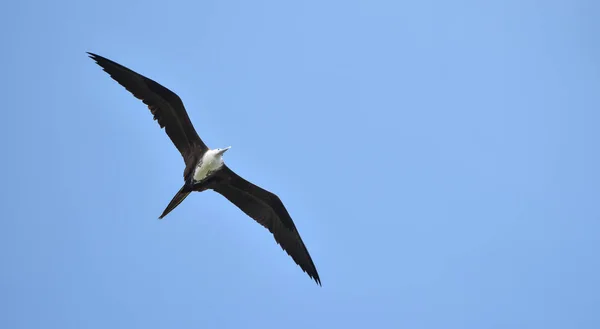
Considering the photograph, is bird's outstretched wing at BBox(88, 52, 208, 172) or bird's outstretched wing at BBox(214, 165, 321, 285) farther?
bird's outstretched wing at BBox(214, 165, 321, 285)

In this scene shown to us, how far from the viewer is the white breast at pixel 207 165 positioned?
1852 cm

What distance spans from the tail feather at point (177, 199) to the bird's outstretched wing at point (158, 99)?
0.71m

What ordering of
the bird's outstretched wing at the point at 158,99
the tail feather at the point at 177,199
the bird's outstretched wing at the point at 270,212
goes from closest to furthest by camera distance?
the bird's outstretched wing at the point at 158,99
the tail feather at the point at 177,199
the bird's outstretched wing at the point at 270,212

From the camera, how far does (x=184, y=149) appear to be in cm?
1894

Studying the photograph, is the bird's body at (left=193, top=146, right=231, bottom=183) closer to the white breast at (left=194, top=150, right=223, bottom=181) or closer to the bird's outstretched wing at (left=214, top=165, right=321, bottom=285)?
the white breast at (left=194, top=150, right=223, bottom=181)

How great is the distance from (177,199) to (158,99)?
208 centimetres

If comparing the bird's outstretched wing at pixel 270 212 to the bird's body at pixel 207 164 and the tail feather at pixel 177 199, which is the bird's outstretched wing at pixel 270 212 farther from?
the tail feather at pixel 177 199

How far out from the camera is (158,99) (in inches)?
724

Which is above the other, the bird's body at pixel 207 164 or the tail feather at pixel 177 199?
the bird's body at pixel 207 164

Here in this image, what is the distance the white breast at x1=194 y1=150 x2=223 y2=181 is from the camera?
18.5 meters

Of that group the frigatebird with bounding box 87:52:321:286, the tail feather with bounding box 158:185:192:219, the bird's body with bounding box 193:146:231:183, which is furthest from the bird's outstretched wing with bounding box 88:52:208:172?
the tail feather with bounding box 158:185:192:219

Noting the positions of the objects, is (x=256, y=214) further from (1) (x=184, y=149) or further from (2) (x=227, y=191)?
(1) (x=184, y=149)

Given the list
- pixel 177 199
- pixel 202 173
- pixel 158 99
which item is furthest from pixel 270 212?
pixel 158 99

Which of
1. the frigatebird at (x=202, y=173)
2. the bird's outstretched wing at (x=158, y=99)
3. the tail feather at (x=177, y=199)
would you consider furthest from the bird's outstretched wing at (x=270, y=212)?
the bird's outstretched wing at (x=158, y=99)
